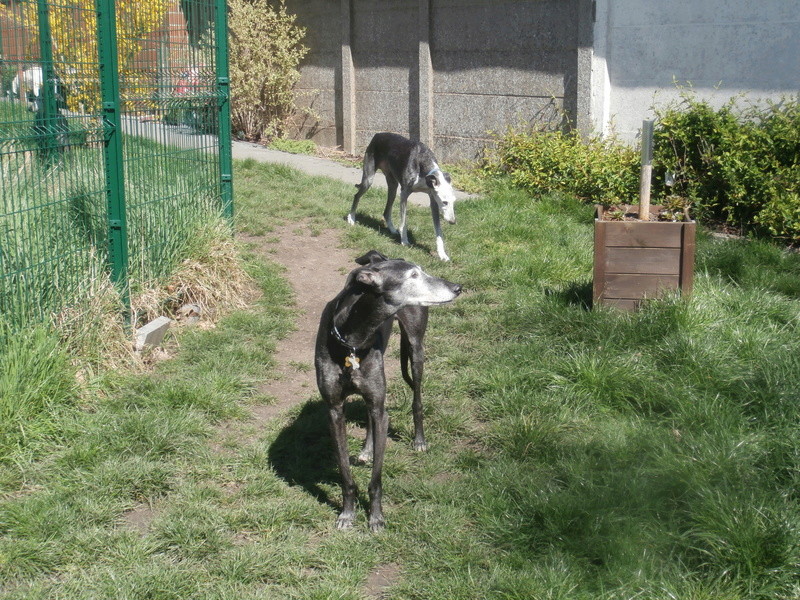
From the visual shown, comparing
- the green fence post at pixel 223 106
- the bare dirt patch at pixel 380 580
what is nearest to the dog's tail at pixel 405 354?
the bare dirt patch at pixel 380 580

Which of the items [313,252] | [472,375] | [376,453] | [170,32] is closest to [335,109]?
[313,252]

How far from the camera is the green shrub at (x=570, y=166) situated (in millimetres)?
9242

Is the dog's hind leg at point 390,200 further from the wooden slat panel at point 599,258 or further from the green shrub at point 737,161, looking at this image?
the wooden slat panel at point 599,258

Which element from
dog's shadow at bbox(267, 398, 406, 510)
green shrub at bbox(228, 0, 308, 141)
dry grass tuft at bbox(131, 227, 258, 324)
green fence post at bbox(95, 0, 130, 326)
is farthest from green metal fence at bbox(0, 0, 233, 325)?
green shrub at bbox(228, 0, 308, 141)

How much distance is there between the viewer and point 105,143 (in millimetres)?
5652

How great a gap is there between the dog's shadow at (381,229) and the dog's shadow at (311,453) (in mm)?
3484

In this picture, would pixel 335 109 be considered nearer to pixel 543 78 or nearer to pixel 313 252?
pixel 543 78

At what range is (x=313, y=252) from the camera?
8.15 meters

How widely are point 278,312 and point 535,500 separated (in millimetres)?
3344

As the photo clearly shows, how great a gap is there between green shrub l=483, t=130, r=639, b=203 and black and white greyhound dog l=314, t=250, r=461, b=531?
18.9 feet

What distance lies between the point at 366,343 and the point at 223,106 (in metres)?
4.15

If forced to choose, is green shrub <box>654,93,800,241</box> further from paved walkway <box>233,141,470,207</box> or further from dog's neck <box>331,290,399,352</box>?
dog's neck <box>331,290,399,352</box>

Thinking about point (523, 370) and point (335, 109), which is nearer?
point (523, 370)

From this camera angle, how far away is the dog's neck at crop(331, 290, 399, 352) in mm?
3846
